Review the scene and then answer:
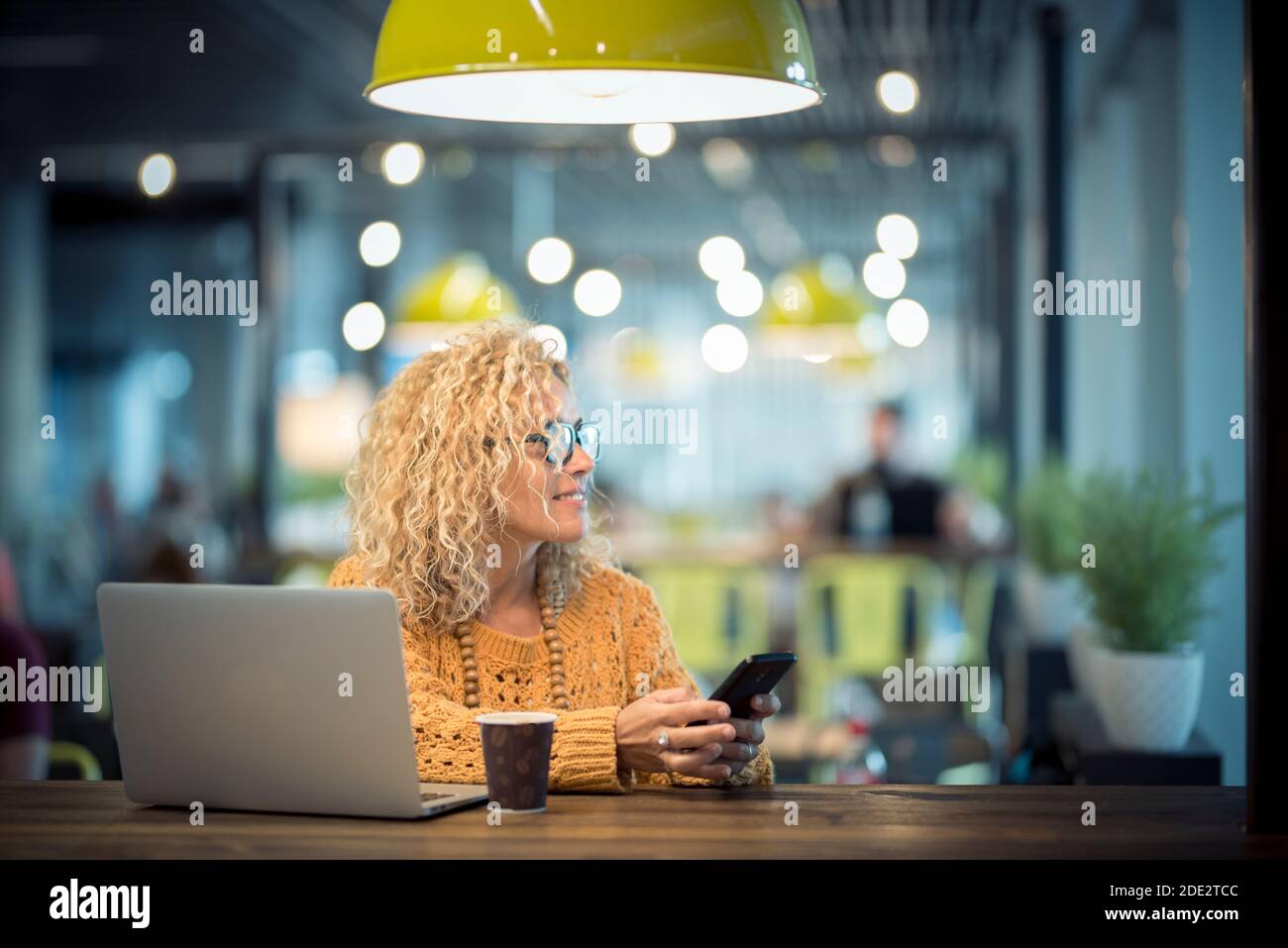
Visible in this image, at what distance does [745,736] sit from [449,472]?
0.65 meters

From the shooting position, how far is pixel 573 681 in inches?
101

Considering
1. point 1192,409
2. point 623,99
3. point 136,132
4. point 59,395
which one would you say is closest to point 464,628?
point 623,99

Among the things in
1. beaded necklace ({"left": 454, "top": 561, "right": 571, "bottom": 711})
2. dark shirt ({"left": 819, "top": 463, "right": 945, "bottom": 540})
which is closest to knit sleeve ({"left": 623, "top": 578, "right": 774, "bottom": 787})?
beaded necklace ({"left": 454, "top": 561, "right": 571, "bottom": 711})

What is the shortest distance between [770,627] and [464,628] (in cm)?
596

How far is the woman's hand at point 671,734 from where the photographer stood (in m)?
2.29

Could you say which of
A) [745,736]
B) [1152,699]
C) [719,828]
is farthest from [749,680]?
[1152,699]

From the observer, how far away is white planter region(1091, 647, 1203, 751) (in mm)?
3467

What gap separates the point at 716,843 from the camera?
1.92 metres

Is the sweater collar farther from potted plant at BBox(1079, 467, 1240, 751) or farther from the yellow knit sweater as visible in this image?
potted plant at BBox(1079, 467, 1240, 751)

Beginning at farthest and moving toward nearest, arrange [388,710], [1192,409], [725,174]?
[725,174] → [1192,409] → [388,710]

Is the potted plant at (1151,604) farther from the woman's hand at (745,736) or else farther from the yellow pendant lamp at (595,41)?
the yellow pendant lamp at (595,41)

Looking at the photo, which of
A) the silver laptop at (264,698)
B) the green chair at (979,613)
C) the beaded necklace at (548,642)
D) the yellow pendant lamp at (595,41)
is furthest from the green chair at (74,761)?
the green chair at (979,613)
